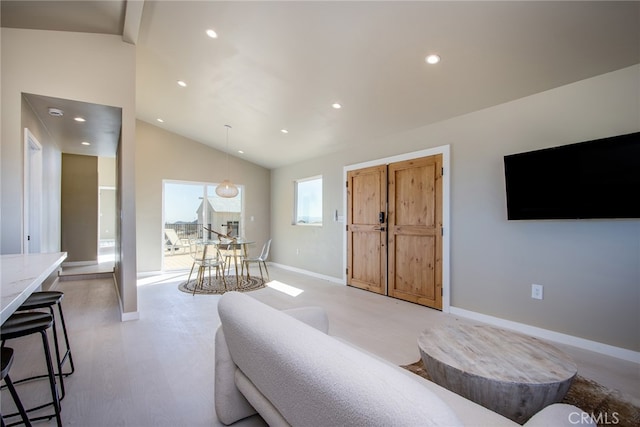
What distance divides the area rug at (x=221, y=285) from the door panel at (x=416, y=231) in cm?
231

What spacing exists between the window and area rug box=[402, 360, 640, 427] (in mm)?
4408

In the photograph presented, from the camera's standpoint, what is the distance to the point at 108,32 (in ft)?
10.5

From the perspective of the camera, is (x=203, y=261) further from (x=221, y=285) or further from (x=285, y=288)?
(x=285, y=288)

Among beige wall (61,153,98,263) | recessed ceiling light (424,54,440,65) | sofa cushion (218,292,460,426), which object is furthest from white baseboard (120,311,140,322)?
beige wall (61,153,98,263)

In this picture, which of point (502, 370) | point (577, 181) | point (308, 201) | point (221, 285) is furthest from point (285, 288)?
point (577, 181)

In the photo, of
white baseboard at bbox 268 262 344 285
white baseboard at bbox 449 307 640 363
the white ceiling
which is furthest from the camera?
white baseboard at bbox 268 262 344 285

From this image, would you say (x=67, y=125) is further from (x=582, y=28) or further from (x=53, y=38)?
(x=582, y=28)

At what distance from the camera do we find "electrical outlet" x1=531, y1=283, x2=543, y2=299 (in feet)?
9.42

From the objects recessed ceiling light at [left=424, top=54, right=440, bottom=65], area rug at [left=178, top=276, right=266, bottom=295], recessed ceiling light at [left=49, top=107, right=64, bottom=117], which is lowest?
area rug at [left=178, top=276, right=266, bottom=295]

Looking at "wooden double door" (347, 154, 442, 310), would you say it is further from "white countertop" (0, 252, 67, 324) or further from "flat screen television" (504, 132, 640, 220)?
"white countertop" (0, 252, 67, 324)

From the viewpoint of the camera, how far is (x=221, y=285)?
16.4 feet

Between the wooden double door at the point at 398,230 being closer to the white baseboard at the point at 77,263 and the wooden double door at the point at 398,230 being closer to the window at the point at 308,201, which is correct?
the window at the point at 308,201

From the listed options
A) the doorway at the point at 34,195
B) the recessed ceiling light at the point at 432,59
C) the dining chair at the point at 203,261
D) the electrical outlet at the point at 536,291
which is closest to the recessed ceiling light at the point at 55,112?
the doorway at the point at 34,195

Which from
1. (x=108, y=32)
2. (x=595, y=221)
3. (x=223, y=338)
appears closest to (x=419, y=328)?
(x=595, y=221)
